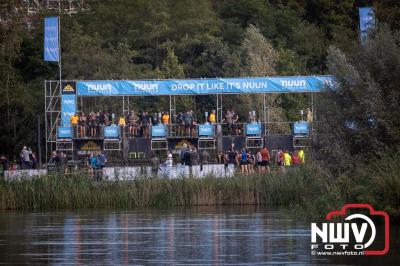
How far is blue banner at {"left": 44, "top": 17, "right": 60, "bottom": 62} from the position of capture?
5950cm

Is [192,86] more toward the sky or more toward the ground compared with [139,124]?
more toward the sky

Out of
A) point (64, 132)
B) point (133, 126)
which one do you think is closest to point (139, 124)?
point (133, 126)

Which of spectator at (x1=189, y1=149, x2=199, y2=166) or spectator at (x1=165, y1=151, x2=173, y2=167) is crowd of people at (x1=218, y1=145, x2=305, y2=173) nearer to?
spectator at (x1=189, y1=149, x2=199, y2=166)

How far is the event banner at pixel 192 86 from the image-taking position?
2307 inches

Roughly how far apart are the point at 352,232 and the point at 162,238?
5.10 meters

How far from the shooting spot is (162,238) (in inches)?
1186

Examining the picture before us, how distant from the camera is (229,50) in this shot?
82.7 m

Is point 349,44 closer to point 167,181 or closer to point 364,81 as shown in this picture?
point 364,81

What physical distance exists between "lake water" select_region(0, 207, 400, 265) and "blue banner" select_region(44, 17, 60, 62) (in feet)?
64.0

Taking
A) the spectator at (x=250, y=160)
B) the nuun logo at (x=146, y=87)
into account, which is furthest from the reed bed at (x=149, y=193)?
the nuun logo at (x=146, y=87)

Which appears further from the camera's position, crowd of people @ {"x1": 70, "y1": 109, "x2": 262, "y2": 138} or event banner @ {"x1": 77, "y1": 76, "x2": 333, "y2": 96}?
event banner @ {"x1": 77, "y1": 76, "x2": 333, "y2": 96}

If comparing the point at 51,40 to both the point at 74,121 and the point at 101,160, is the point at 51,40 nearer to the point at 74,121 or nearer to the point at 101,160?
the point at 74,121

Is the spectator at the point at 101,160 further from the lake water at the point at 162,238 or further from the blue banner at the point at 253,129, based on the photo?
the lake water at the point at 162,238

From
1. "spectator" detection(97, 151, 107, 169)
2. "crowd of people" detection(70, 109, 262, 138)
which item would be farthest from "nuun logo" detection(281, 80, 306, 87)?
"spectator" detection(97, 151, 107, 169)
